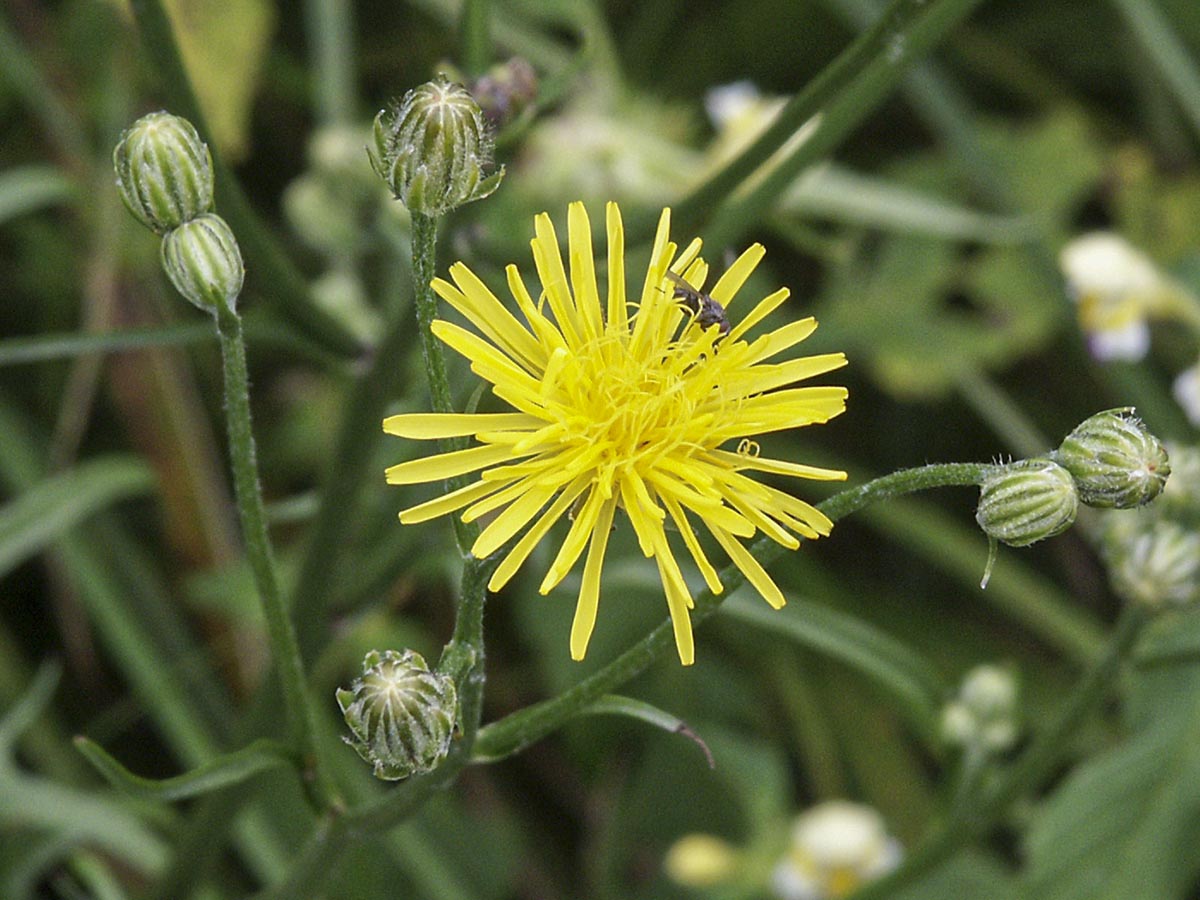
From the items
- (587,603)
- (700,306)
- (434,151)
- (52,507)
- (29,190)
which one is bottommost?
(587,603)

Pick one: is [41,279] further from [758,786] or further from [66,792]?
[758,786]

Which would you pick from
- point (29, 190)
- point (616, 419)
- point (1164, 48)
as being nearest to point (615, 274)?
point (616, 419)

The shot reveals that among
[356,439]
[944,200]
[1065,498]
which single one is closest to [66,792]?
[356,439]

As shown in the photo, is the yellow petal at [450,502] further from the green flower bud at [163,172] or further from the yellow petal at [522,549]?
the green flower bud at [163,172]

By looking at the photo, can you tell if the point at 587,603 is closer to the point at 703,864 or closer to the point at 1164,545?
the point at 1164,545

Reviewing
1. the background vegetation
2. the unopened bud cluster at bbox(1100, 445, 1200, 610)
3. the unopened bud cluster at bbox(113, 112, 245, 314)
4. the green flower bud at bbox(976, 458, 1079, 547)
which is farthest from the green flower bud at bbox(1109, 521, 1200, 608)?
the unopened bud cluster at bbox(113, 112, 245, 314)

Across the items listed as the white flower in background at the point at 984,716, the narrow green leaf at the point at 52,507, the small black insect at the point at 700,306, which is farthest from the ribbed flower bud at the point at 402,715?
the narrow green leaf at the point at 52,507
